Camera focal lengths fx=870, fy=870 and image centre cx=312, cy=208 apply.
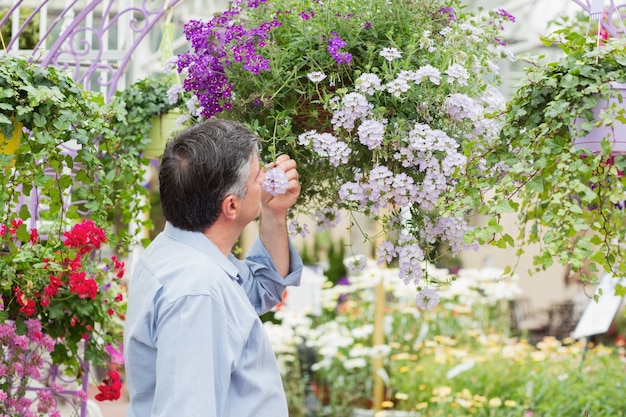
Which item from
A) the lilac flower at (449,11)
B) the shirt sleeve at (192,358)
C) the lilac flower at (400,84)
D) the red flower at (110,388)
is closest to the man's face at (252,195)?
the shirt sleeve at (192,358)

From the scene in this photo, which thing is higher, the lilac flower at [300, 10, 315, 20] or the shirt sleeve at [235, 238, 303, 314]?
the lilac flower at [300, 10, 315, 20]

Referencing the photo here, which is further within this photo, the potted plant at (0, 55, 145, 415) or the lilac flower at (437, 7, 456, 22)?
the potted plant at (0, 55, 145, 415)

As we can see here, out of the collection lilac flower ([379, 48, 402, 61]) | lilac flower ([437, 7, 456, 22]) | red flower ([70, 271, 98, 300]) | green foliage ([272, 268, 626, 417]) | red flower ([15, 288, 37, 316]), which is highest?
lilac flower ([437, 7, 456, 22])

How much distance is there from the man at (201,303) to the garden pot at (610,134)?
0.71 metres

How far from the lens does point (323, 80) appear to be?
1.98 metres

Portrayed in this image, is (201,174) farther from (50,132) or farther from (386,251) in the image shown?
(50,132)

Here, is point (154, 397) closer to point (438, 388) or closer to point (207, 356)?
point (207, 356)

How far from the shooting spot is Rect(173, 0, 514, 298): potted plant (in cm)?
188

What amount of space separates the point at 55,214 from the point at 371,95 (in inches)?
45.4

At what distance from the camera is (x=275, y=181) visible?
1.82 meters

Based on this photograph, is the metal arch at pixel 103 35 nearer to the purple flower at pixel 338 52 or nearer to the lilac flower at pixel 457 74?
the purple flower at pixel 338 52

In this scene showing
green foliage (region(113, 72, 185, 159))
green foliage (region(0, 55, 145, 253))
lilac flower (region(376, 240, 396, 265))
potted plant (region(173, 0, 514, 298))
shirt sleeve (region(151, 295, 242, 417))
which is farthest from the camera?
green foliage (region(113, 72, 185, 159))

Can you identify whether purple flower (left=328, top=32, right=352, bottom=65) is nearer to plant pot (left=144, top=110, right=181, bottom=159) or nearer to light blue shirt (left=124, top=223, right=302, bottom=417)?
light blue shirt (left=124, top=223, right=302, bottom=417)

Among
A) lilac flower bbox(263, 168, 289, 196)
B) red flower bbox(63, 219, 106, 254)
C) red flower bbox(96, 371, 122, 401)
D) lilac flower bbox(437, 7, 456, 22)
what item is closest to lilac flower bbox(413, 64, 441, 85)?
lilac flower bbox(437, 7, 456, 22)
